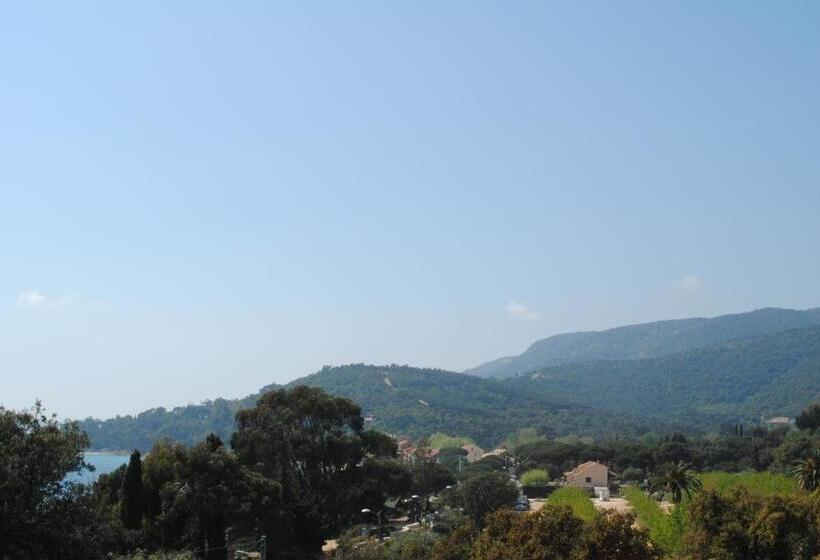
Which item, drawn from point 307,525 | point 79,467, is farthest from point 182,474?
point 79,467

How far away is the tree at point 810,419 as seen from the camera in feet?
312

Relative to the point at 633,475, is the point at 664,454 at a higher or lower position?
higher

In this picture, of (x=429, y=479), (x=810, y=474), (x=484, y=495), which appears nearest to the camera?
(x=810, y=474)

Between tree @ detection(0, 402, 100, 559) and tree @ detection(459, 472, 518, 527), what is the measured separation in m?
32.9

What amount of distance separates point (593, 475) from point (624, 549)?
58.6 m

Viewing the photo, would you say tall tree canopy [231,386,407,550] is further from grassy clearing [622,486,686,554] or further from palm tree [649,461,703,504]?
palm tree [649,461,703,504]

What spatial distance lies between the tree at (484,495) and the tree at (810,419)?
56.4 meters

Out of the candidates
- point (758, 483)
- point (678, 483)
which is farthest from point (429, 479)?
point (758, 483)

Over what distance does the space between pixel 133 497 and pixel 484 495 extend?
2523 cm

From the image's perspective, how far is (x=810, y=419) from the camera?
96.1m

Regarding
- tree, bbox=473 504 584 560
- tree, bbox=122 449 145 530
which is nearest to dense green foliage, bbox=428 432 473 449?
tree, bbox=122 449 145 530

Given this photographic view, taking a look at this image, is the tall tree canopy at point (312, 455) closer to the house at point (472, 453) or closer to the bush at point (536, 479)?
the bush at point (536, 479)

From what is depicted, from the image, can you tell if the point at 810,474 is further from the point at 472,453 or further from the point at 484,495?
the point at 472,453

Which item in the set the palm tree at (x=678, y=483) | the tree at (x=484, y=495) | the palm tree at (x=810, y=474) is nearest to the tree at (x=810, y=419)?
the palm tree at (x=678, y=483)
